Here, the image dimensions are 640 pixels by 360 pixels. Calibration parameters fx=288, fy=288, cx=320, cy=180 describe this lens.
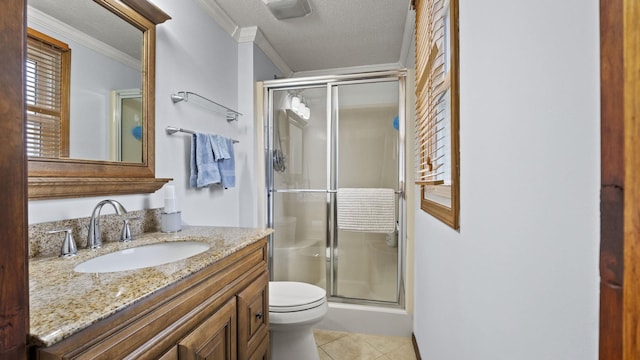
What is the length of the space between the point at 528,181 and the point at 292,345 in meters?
1.51

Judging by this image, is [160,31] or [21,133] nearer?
[21,133]

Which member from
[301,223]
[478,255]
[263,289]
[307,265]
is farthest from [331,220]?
[478,255]

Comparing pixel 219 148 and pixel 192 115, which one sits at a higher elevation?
pixel 192 115

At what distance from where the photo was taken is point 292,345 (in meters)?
1.60

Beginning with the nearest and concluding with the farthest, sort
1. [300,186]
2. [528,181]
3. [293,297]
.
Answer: [528,181], [293,297], [300,186]

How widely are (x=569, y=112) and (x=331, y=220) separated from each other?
2105 mm

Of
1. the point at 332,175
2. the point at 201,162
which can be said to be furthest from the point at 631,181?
the point at 332,175

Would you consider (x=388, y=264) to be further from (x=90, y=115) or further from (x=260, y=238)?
(x=90, y=115)

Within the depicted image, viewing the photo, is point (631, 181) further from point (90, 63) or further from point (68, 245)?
point (90, 63)

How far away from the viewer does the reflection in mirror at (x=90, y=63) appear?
3.41 ft

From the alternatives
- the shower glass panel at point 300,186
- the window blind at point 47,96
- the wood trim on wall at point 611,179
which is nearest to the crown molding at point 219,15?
the shower glass panel at point 300,186

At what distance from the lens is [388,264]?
2.42 m

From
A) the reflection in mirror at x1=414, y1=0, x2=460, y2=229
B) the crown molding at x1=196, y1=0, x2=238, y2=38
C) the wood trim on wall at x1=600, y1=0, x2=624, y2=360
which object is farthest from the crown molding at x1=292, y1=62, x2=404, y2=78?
the wood trim on wall at x1=600, y1=0, x2=624, y2=360

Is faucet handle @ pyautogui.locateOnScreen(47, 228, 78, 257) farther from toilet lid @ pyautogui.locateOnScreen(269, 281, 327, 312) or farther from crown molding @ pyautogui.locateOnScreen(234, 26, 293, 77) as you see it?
crown molding @ pyautogui.locateOnScreen(234, 26, 293, 77)
